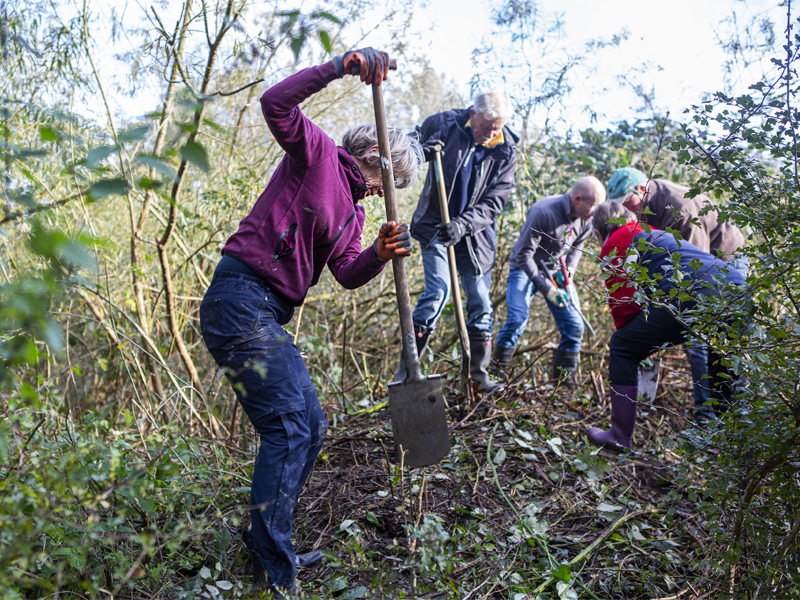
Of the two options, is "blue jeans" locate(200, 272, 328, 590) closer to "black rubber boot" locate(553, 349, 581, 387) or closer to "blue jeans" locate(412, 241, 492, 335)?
"blue jeans" locate(412, 241, 492, 335)

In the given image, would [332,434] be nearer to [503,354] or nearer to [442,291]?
[442,291]

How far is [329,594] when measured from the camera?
2.22 meters

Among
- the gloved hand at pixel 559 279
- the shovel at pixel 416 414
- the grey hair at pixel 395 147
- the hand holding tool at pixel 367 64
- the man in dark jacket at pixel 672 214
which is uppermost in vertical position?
the hand holding tool at pixel 367 64

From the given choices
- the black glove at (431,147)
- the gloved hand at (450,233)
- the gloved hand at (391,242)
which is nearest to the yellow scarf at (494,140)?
the black glove at (431,147)

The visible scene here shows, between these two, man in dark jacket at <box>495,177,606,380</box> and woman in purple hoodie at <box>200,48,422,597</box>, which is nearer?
woman in purple hoodie at <box>200,48,422,597</box>

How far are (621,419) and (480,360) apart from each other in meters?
1.06

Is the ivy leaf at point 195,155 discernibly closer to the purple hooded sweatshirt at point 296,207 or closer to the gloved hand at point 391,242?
the purple hooded sweatshirt at point 296,207

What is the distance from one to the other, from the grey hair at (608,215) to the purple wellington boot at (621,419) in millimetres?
903

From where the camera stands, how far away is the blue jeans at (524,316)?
455 centimetres

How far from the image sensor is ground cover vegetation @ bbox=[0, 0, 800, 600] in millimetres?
Result: 1495

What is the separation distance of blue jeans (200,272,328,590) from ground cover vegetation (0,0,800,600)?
172mm

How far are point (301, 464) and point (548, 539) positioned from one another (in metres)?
1.22

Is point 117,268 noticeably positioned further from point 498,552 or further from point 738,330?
point 738,330

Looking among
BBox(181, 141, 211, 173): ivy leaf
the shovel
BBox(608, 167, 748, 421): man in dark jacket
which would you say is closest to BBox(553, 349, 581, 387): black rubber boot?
BBox(608, 167, 748, 421): man in dark jacket
